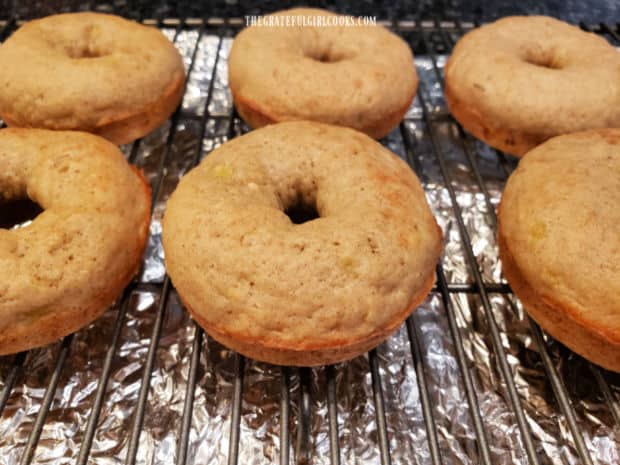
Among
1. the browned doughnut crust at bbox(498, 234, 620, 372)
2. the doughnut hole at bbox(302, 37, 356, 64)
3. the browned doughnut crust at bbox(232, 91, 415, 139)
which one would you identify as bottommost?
the browned doughnut crust at bbox(498, 234, 620, 372)

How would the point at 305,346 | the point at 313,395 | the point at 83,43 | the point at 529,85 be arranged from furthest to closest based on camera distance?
the point at 83,43 → the point at 529,85 → the point at 313,395 → the point at 305,346

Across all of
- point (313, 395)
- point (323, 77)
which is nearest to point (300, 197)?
point (323, 77)

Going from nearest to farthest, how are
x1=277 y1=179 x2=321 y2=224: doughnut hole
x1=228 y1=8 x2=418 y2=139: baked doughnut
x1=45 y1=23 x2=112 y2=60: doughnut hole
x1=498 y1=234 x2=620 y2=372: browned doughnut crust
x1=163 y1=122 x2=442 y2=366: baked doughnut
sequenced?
x1=163 y1=122 x2=442 y2=366: baked doughnut
x1=498 y1=234 x2=620 y2=372: browned doughnut crust
x1=277 y1=179 x2=321 y2=224: doughnut hole
x1=228 y1=8 x2=418 y2=139: baked doughnut
x1=45 y1=23 x2=112 y2=60: doughnut hole

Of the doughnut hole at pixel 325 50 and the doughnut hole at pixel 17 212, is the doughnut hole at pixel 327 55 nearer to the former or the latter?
the doughnut hole at pixel 325 50

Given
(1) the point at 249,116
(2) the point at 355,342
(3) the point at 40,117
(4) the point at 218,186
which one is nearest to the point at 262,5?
(1) the point at 249,116

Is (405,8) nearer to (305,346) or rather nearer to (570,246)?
(570,246)

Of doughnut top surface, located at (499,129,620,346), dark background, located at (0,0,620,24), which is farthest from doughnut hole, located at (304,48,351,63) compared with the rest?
doughnut top surface, located at (499,129,620,346)

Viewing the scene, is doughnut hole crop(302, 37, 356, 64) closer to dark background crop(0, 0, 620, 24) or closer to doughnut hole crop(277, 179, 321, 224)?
dark background crop(0, 0, 620, 24)
